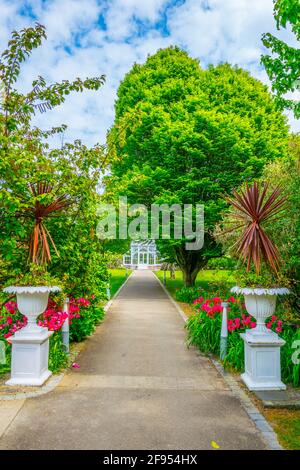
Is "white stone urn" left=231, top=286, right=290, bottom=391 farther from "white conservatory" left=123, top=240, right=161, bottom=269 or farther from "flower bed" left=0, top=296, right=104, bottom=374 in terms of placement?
"white conservatory" left=123, top=240, right=161, bottom=269

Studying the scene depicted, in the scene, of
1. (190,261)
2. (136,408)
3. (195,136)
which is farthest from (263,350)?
(190,261)

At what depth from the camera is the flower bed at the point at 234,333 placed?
5496 millimetres

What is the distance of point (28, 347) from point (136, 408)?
198cm

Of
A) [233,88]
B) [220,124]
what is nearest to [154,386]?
[220,124]

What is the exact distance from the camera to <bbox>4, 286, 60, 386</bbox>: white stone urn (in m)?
5.19

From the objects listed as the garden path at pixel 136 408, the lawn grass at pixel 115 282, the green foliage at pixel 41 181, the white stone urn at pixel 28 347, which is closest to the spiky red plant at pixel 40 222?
the green foliage at pixel 41 181

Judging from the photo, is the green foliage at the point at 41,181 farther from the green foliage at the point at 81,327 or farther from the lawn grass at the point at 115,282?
the lawn grass at the point at 115,282

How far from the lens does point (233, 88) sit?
53.3 feet

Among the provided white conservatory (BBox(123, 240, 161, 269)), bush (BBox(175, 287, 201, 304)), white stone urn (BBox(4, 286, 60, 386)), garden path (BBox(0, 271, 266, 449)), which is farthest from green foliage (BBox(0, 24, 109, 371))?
white conservatory (BBox(123, 240, 161, 269))

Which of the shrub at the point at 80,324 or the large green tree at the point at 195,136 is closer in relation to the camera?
the shrub at the point at 80,324

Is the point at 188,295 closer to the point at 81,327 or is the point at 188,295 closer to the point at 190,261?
the point at 190,261

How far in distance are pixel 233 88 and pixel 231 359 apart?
45.6 ft

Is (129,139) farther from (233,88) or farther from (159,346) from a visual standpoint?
(159,346)

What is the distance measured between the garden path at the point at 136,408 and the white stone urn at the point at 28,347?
0.45 metres
